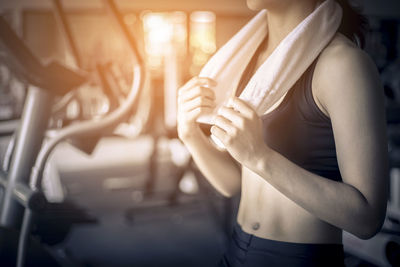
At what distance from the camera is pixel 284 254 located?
0.61 metres

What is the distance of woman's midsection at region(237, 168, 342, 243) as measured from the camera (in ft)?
2.00

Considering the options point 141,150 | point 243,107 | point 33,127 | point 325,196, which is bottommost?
point 141,150

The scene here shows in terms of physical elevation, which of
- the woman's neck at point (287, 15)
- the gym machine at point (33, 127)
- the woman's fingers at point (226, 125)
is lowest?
the gym machine at point (33, 127)

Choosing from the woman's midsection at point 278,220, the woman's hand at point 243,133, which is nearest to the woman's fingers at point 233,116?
the woman's hand at point 243,133

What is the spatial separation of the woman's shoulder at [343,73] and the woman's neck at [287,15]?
0.41 ft

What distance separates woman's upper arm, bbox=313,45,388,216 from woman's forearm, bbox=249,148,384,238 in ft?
0.05

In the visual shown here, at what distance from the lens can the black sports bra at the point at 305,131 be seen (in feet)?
1.78

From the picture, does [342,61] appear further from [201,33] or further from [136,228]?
[201,33]

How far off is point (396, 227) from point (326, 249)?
720mm

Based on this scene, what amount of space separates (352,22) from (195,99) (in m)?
0.36

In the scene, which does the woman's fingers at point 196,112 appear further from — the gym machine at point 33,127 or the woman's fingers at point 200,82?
the gym machine at point 33,127

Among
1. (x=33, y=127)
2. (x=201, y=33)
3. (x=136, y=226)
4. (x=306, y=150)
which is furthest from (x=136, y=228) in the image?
(x=201, y=33)

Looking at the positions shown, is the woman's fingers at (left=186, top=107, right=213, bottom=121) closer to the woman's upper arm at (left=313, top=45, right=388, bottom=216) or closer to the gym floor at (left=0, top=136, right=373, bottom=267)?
the woman's upper arm at (left=313, top=45, right=388, bottom=216)

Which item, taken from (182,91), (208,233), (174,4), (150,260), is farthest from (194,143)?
(174,4)
